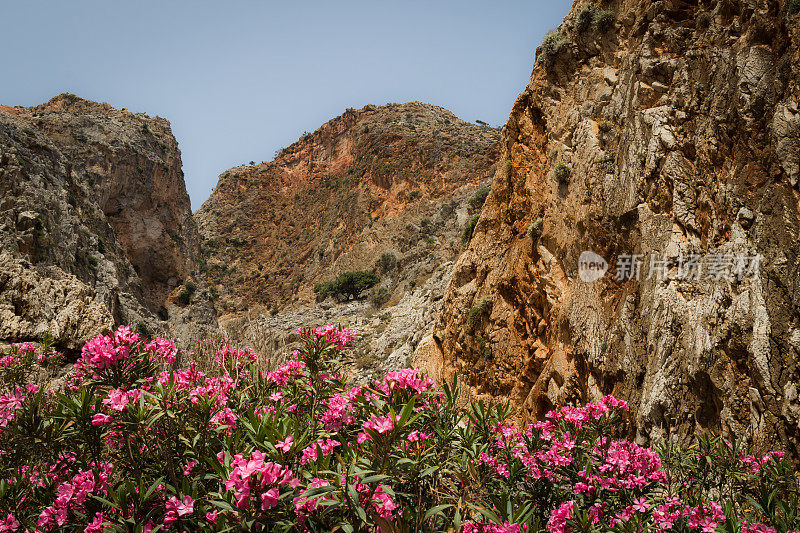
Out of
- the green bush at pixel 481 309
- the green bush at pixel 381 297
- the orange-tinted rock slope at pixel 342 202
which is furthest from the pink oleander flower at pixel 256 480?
the green bush at pixel 381 297

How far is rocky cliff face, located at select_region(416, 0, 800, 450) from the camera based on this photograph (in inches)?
191

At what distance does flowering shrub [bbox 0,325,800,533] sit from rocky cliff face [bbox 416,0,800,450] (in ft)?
3.70

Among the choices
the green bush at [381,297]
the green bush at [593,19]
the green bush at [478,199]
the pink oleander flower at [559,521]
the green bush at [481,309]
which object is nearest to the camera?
the pink oleander flower at [559,521]

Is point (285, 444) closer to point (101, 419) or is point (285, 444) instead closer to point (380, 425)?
point (380, 425)

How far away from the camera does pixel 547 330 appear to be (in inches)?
358

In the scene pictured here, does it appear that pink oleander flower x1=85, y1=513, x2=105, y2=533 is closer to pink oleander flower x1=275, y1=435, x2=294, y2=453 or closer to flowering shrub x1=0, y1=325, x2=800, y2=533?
flowering shrub x1=0, y1=325, x2=800, y2=533

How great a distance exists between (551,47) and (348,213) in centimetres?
4468

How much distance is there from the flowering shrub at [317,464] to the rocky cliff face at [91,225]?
782 cm

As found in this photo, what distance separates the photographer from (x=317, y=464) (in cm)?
255

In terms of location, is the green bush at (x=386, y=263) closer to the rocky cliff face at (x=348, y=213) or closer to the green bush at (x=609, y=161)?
the rocky cliff face at (x=348, y=213)

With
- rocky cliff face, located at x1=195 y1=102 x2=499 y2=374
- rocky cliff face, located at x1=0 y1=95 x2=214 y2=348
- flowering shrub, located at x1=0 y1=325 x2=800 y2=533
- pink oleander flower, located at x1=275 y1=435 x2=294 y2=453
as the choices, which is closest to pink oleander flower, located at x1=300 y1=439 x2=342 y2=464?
flowering shrub, located at x1=0 y1=325 x2=800 y2=533

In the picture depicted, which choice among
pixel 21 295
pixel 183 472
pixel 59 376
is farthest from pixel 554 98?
pixel 21 295

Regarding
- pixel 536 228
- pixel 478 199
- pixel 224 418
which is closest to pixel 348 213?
pixel 478 199

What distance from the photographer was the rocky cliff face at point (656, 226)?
4859mm
